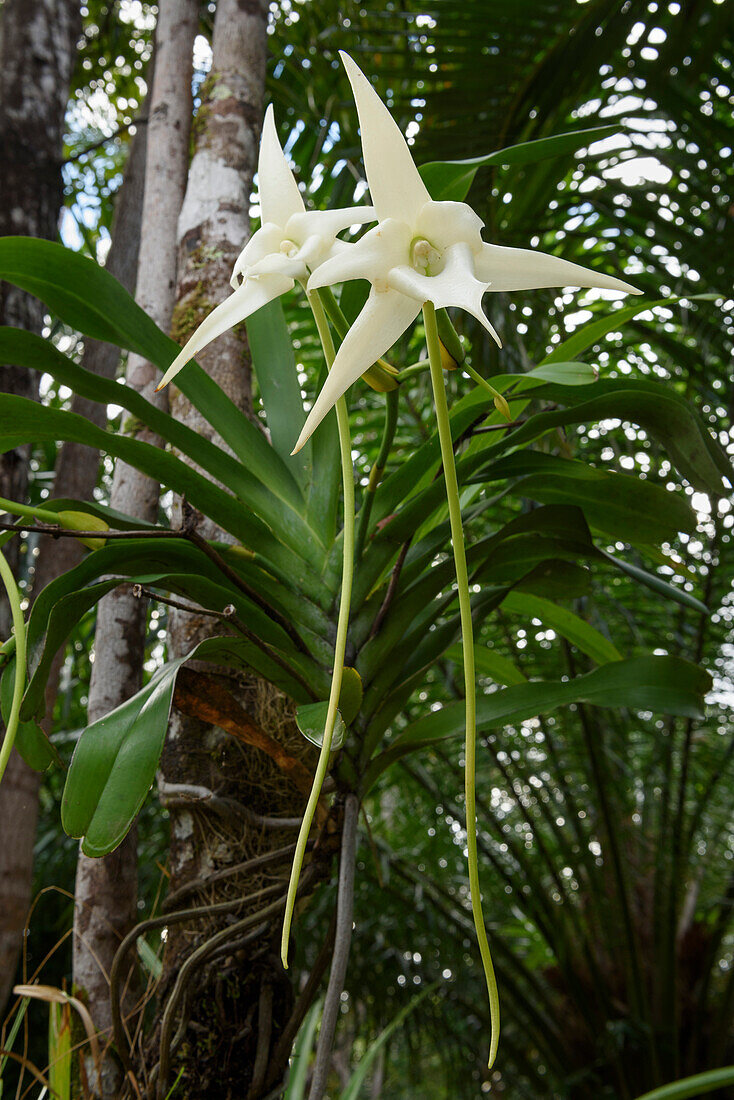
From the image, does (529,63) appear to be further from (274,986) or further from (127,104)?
(127,104)

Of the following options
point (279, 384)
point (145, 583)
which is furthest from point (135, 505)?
point (145, 583)

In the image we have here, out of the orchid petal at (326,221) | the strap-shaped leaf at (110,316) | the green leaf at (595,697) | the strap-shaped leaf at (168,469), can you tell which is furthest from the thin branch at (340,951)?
the orchid petal at (326,221)

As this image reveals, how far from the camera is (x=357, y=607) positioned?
27.5 inches

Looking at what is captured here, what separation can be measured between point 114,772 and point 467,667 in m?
0.33

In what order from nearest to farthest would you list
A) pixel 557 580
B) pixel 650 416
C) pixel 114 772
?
pixel 114 772, pixel 650 416, pixel 557 580

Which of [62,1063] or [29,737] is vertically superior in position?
[29,737]

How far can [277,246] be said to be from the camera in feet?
1.52

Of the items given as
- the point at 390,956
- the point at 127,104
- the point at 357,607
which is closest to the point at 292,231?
the point at 357,607

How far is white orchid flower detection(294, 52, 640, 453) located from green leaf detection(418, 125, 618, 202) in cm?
36

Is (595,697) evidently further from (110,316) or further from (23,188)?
(23,188)

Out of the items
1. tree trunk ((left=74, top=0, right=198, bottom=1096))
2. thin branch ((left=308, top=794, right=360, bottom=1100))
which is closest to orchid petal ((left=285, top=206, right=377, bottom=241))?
thin branch ((left=308, top=794, right=360, bottom=1100))

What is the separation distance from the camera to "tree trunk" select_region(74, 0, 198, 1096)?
0.86 metres

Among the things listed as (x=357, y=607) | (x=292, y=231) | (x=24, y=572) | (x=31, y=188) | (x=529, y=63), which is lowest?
(x=357, y=607)

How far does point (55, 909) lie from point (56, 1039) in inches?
59.2
